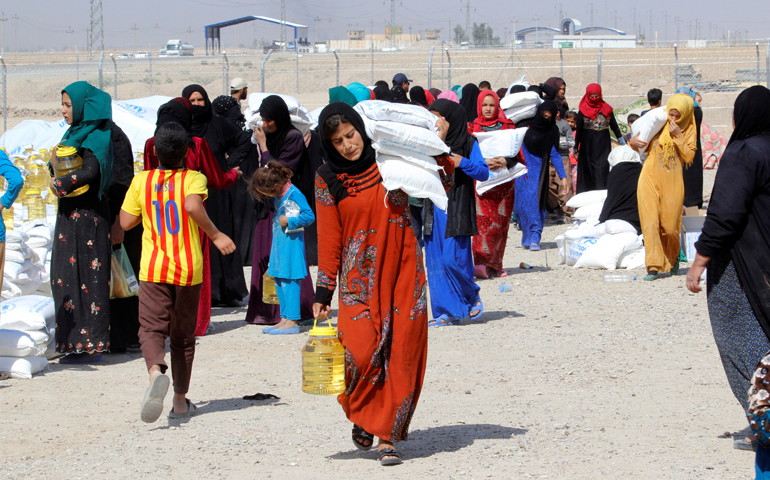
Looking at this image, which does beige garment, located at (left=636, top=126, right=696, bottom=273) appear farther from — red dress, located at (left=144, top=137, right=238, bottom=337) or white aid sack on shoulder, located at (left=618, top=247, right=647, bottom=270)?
red dress, located at (left=144, top=137, right=238, bottom=337)

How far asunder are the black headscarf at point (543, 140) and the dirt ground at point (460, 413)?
364 centimetres

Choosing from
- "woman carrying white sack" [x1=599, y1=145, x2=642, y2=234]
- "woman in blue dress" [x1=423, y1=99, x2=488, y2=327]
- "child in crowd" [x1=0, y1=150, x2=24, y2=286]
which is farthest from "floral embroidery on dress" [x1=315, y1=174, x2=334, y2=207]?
"woman carrying white sack" [x1=599, y1=145, x2=642, y2=234]

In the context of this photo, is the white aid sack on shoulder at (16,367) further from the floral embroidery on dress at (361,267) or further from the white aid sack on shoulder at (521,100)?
the white aid sack on shoulder at (521,100)

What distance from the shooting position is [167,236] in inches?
176

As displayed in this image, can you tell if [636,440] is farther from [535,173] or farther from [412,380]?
[535,173]

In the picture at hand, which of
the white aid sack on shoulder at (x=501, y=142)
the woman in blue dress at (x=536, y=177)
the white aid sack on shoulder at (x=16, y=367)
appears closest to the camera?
the white aid sack on shoulder at (x=16, y=367)

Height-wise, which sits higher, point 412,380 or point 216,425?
point 412,380

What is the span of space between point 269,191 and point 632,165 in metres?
4.60

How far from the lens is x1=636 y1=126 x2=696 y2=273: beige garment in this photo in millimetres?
8305

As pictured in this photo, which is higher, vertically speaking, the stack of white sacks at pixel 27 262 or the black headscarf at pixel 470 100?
the black headscarf at pixel 470 100

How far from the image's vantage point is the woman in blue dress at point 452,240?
6.70 m

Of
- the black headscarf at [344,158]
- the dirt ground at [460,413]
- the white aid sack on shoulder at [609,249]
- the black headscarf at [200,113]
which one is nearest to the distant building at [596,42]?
the white aid sack on shoulder at [609,249]

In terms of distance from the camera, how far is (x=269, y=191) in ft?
21.5

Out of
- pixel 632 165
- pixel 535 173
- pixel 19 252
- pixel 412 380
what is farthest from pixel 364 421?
pixel 535 173
